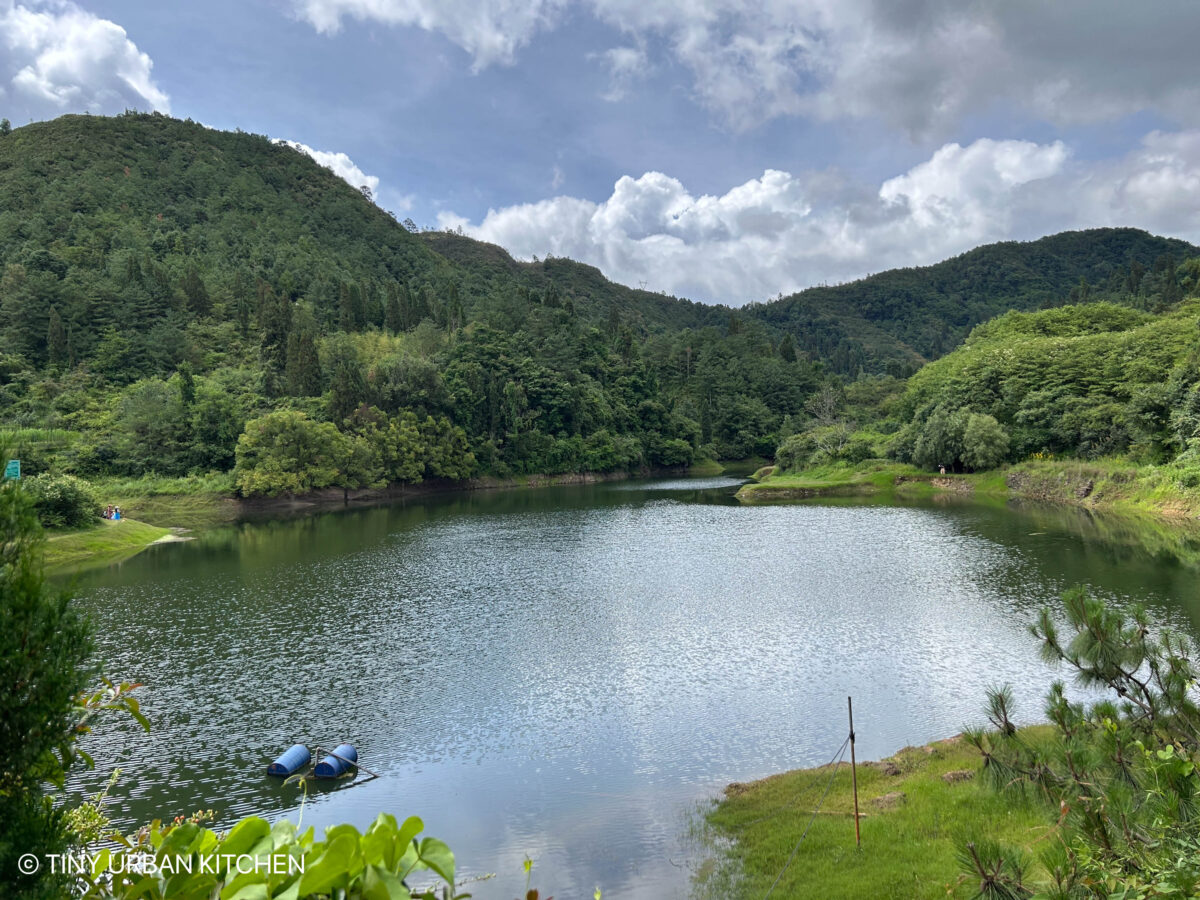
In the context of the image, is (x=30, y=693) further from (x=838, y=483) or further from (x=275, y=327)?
(x=275, y=327)

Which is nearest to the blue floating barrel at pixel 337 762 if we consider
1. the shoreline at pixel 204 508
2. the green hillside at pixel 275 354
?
the shoreline at pixel 204 508

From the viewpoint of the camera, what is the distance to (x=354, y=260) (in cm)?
13812

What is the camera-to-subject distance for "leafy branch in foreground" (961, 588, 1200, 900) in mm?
3998

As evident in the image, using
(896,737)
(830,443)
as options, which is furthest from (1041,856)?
(830,443)

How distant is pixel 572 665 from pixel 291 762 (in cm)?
821

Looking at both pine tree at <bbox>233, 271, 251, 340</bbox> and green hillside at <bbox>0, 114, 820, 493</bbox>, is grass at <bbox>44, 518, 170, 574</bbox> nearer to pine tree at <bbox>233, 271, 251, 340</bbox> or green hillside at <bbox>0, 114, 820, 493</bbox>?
green hillside at <bbox>0, 114, 820, 493</bbox>

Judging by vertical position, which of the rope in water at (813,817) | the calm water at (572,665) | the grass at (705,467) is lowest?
the calm water at (572,665)

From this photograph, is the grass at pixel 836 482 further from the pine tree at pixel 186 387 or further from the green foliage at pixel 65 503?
the pine tree at pixel 186 387

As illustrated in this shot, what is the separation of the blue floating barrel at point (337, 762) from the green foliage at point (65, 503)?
1353 inches

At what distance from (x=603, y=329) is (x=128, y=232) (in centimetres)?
7206

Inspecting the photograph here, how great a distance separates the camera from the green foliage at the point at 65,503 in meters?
40.6

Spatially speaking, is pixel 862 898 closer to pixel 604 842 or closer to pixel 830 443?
pixel 604 842

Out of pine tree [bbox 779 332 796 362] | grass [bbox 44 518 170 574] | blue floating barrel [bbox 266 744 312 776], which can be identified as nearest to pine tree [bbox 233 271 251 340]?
grass [bbox 44 518 170 574]

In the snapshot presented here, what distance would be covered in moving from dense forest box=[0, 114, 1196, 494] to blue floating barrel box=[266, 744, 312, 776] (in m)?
43.5
